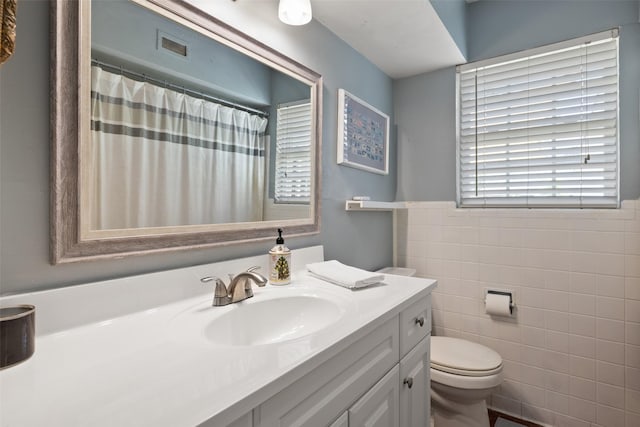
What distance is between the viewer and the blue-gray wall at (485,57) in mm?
1607

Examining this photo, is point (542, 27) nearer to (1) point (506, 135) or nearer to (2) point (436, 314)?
(1) point (506, 135)

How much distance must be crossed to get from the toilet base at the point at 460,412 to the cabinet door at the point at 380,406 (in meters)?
0.71

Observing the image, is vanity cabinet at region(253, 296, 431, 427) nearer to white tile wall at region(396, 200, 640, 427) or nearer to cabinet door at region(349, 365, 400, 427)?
cabinet door at region(349, 365, 400, 427)

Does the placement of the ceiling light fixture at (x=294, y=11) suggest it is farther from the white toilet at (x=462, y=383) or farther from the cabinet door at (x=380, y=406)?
the white toilet at (x=462, y=383)

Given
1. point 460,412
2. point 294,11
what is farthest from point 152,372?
point 460,412

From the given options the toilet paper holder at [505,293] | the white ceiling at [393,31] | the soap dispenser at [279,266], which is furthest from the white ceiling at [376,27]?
the toilet paper holder at [505,293]

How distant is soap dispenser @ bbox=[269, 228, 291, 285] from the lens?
3.91 feet

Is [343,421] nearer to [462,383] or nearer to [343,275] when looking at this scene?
[343,275]

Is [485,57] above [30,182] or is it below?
above

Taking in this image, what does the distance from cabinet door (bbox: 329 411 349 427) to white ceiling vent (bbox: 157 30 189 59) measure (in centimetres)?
113

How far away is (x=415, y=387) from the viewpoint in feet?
3.90

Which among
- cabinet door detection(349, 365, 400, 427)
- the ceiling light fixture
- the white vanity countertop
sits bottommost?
cabinet door detection(349, 365, 400, 427)

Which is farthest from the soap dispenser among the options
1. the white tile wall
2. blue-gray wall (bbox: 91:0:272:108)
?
the white tile wall

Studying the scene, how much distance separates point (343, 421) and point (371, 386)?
15 centimetres
